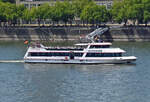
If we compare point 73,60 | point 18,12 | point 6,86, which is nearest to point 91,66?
point 73,60

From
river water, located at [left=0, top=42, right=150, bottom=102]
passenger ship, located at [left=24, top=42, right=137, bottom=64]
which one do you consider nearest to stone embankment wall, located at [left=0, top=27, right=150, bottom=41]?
river water, located at [left=0, top=42, right=150, bottom=102]

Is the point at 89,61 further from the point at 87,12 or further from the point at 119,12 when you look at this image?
the point at 87,12

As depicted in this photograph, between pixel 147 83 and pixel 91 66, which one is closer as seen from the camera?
pixel 147 83

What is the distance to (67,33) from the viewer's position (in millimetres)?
125250

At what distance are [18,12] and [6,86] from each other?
7672 cm

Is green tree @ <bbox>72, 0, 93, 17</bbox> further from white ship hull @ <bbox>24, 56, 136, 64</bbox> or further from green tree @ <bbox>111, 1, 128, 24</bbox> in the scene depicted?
white ship hull @ <bbox>24, 56, 136, 64</bbox>

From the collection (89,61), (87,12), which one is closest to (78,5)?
(87,12)

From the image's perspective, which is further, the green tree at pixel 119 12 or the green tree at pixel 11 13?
the green tree at pixel 11 13

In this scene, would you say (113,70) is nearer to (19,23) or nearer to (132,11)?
(132,11)

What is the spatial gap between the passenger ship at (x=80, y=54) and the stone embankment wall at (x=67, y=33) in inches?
1524

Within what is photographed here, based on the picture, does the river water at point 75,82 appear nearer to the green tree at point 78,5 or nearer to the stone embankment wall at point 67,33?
the stone embankment wall at point 67,33

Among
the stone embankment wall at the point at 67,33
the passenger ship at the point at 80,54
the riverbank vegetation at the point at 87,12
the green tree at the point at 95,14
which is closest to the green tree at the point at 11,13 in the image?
the riverbank vegetation at the point at 87,12

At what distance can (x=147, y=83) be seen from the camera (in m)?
65.1

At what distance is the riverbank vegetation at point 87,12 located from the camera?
128 metres
